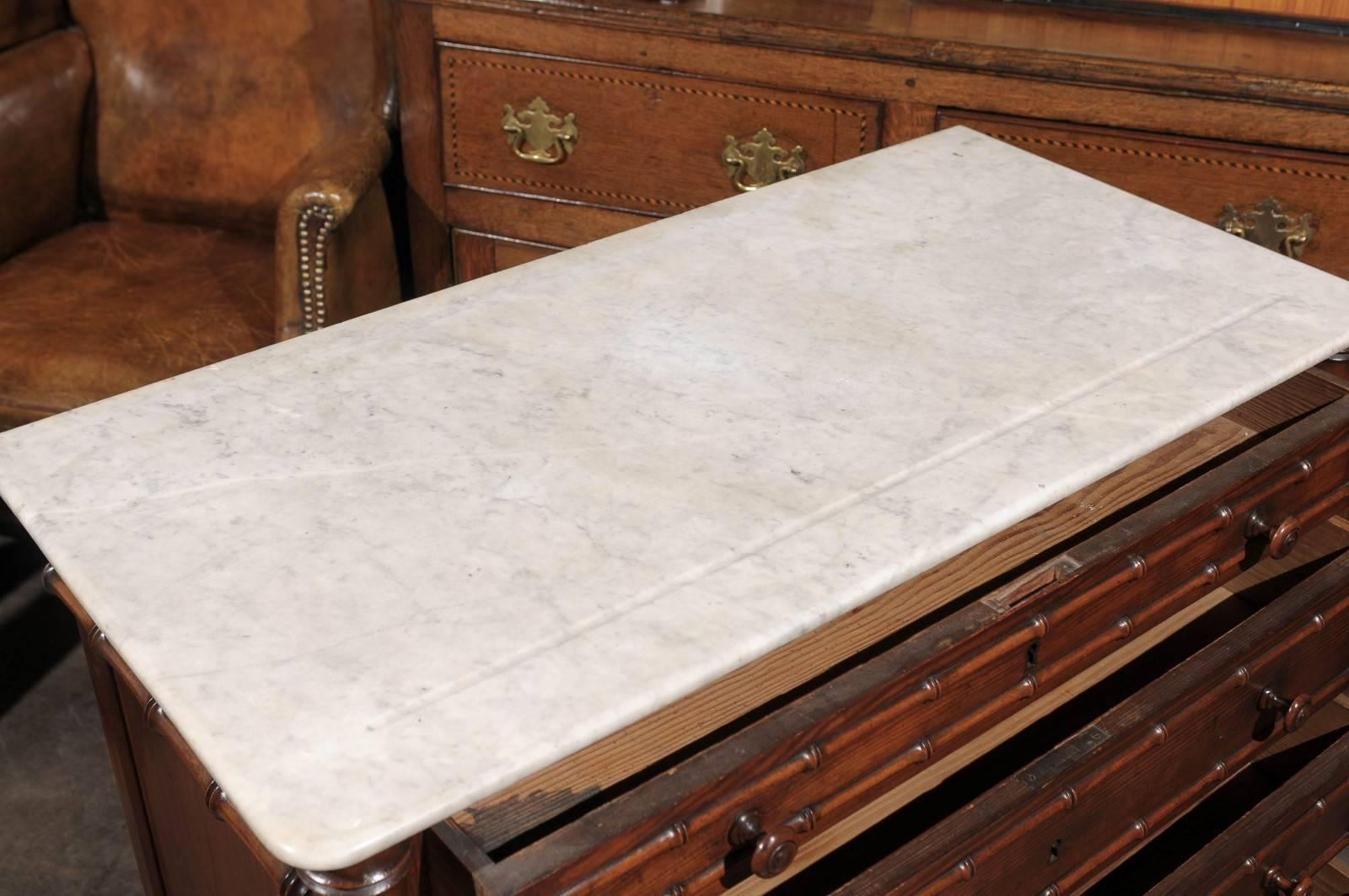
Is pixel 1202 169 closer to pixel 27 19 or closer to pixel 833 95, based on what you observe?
pixel 833 95

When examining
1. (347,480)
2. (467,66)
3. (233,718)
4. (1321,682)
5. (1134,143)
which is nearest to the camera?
(233,718)

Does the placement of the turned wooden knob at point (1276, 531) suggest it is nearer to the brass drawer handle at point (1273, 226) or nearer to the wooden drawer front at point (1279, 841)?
the wooden drawer front at point (1279, 841)

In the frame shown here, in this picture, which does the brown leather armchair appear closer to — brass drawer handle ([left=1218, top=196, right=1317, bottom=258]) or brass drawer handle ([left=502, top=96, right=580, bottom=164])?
brass drawer handle ([left=502, top=96, right=580, bottom=164])

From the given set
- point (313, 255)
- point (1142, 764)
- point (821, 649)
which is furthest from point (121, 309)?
point (1142, 764)

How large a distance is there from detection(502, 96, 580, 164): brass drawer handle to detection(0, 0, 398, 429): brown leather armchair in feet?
0.65

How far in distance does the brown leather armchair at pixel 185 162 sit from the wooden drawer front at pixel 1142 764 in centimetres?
124

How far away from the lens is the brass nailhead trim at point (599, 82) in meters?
1.95

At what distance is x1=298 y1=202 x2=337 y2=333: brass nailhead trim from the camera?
6.27 ft

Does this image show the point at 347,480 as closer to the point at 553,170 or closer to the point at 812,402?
the point at 812,402

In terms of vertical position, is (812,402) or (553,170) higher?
(812,402)

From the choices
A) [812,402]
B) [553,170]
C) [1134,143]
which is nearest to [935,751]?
[812,402]

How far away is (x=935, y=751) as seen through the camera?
102 cm

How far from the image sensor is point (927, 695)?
97 centimetres

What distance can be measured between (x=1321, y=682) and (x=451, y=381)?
33.8 inches
